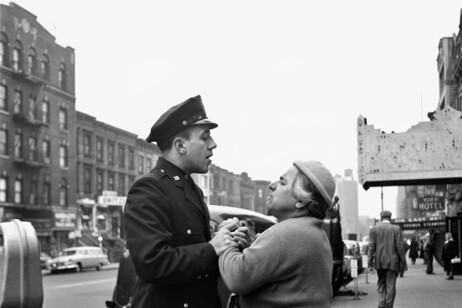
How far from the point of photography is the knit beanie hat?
3.40 meters

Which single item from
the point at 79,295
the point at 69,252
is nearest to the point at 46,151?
the point at 69,252

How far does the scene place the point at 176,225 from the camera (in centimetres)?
357

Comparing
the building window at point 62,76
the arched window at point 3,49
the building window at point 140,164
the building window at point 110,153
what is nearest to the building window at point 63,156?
the building window at point 62,76

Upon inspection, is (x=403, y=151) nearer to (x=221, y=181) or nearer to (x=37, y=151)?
(x=37, y=151)

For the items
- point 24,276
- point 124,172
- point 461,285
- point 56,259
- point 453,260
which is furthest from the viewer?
point 124,172

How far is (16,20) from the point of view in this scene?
1780 inches

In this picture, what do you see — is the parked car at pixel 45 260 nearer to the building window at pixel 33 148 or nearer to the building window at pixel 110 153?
the building window at pixel 33 148

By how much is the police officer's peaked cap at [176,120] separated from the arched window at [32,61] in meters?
44.5

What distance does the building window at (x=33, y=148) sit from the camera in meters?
45.4

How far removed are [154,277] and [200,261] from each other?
233mm

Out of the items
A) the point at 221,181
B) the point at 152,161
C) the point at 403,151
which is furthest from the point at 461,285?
the point at 221,181

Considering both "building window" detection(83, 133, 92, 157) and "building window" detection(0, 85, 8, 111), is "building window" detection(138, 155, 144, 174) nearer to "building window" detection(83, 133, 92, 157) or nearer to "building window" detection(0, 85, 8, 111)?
"building window" detection(83, 133, 92, 157)

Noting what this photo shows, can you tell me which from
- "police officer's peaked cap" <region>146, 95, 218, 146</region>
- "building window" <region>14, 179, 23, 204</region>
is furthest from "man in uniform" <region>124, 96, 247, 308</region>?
"building window" <region>14, 179, 23, 204</region>

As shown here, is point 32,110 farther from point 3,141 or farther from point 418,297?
point 418,297
